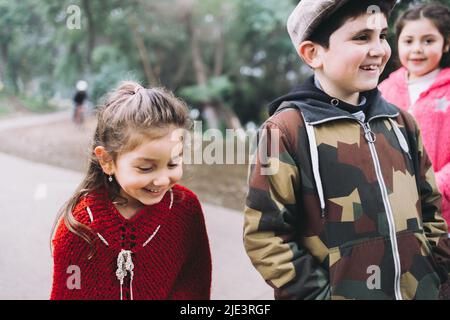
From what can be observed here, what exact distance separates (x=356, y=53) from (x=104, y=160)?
0.92 metres

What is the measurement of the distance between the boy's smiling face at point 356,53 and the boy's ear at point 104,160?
0.80m

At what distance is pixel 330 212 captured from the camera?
1521 mm

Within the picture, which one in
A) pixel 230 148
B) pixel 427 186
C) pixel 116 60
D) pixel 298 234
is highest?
pixel 116 60

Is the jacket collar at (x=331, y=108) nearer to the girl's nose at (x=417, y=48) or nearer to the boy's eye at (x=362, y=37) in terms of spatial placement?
the boy's eye at (x=362, y=37)

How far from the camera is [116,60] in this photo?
32.8 ft

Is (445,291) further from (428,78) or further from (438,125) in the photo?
(428,78)

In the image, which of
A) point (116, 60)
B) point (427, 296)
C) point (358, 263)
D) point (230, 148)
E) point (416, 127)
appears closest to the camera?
point (358, 263)

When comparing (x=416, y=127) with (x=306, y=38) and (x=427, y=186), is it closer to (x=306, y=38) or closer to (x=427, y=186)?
(x=427, y=186)

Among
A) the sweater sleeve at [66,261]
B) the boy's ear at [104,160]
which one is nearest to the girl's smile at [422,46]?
the boy's ear at [104,160]

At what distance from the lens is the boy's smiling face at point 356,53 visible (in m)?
1.56

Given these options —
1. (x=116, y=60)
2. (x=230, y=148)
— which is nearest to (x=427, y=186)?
(x=230, y=148)

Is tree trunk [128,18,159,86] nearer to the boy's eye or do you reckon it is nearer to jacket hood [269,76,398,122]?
jacket hood [269,76,398,122]

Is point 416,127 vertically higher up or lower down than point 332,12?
lower down
